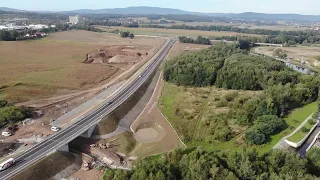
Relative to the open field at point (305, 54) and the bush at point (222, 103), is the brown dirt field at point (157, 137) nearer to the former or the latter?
the bush at point (222, 103)

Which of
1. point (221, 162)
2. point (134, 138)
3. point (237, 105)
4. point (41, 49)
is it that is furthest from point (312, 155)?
point (41, 49)

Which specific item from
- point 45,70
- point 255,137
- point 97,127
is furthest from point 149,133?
point 45,70

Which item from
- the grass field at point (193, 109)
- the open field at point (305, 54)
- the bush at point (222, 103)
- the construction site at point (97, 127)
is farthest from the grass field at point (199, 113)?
the open field at point (305, 54)

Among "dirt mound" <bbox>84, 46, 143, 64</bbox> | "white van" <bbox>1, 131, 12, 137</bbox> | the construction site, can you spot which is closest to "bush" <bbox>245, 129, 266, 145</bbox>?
the construction site

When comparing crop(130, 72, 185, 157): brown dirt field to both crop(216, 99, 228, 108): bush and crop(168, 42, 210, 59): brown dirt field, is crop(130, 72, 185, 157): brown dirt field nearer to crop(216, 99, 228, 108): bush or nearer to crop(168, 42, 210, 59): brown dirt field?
crop(216, 99, 228, 108): bush

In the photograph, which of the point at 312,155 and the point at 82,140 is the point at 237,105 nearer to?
the point at 312,155
